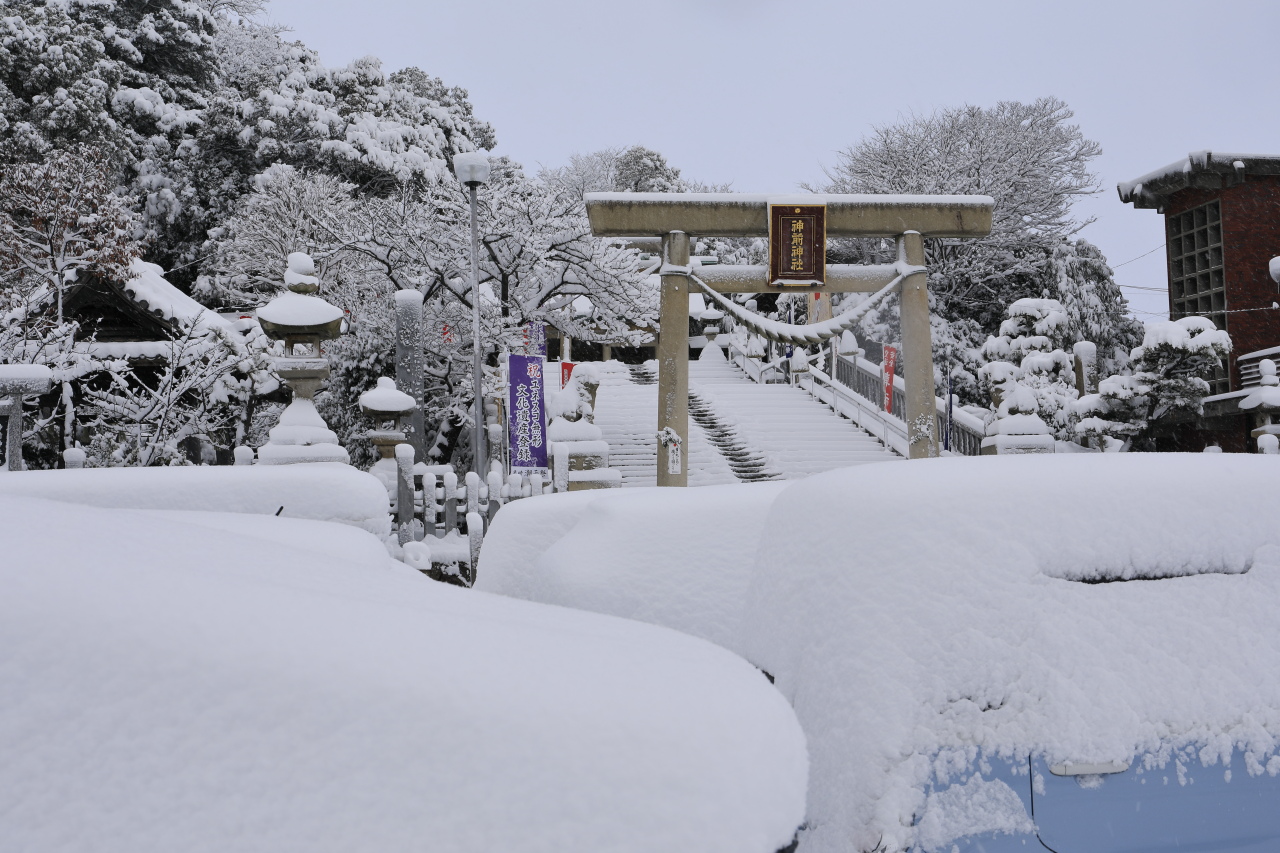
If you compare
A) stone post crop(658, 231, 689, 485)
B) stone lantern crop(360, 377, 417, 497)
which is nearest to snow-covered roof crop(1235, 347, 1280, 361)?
stone post crop(658, 231, 689, 485)

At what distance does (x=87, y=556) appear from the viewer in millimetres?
1358

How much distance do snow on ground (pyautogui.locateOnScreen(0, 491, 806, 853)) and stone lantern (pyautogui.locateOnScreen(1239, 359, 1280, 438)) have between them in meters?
15.6

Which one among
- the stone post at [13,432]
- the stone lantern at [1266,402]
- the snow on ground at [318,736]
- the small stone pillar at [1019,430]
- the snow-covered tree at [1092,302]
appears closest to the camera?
the snow on ground at [318,736]

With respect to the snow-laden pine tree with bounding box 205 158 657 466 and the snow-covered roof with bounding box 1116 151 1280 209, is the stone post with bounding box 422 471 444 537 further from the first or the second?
the snow-covered roof with bounding box 1116 151 1280 209

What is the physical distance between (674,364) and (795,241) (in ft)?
7.25

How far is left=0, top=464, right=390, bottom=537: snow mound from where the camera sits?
13.2 feet

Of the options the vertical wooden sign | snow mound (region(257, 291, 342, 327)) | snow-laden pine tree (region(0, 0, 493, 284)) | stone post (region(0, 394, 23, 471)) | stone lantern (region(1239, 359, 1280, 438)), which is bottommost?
stone post (region(0, 394, 23, 471))

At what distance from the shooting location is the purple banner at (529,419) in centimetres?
1238

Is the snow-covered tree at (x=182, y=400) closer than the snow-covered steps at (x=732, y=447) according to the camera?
Yes

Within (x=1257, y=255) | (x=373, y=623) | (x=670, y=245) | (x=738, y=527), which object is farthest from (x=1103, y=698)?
(x=1257, y=255)

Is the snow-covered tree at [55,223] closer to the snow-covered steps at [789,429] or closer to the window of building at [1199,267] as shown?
the snow-covered steps at [789,429]

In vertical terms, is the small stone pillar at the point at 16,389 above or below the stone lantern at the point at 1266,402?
below

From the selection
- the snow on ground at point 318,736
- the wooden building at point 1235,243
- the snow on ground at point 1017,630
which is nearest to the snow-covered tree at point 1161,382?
the wooden building at point 1235,243

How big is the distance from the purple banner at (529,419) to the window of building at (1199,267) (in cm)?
1389
